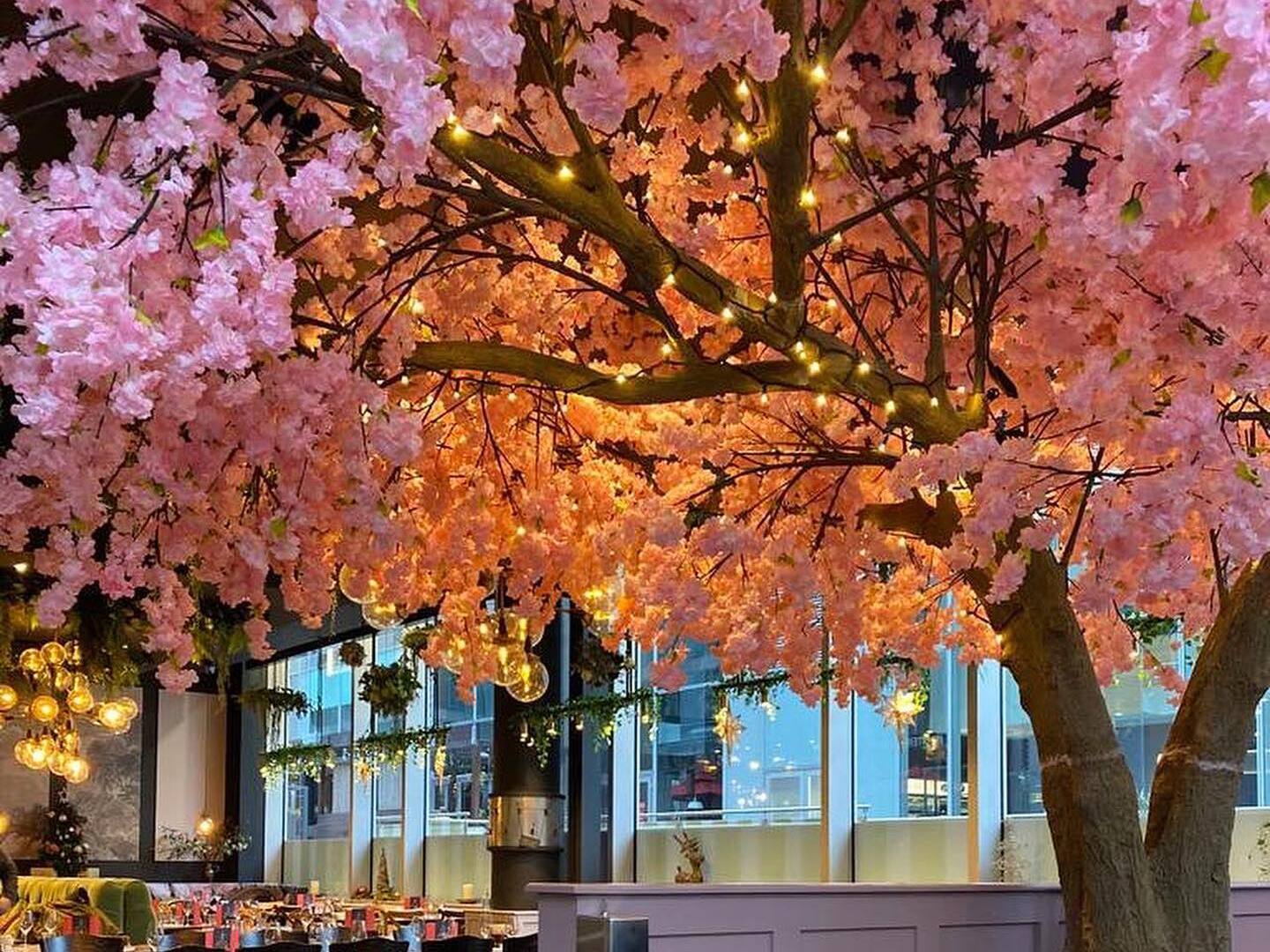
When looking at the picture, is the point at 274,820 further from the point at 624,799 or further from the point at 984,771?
the point at 984,771

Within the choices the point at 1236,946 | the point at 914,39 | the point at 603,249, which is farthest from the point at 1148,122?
the point at 1236,946

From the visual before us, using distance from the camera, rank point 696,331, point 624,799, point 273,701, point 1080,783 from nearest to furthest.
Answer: point 1080,783
point 696,331
point 624,799
point 273,701

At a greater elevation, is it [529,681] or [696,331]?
[696,331]

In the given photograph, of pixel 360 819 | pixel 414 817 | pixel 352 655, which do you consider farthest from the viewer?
pixel 360 819

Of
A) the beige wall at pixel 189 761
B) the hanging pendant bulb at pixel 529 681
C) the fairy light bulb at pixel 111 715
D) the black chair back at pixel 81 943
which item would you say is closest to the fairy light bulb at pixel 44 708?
the fairy light bulb at pixel 111 715

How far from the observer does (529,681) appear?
7820 millimetres

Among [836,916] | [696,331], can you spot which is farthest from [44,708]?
[836,916]

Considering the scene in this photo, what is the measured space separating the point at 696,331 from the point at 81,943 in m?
5.31

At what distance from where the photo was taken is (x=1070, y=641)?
15.2 feet

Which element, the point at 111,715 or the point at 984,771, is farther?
the point at 111,715

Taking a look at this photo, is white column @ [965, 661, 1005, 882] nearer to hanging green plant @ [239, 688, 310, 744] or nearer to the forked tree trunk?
the forked tree trunk

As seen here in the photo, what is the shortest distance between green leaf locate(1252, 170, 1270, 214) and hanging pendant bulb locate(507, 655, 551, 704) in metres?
5.34

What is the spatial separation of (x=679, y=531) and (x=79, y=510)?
2.54 metres

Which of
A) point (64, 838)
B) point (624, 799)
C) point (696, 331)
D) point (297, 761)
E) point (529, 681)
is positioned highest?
point (696, 331)
